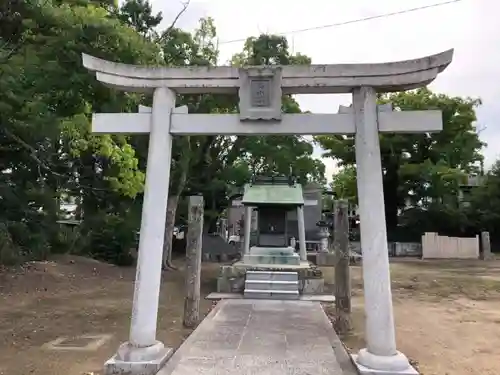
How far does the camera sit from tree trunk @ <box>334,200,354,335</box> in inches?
360

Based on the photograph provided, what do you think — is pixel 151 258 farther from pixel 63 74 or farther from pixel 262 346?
pixel 63 74

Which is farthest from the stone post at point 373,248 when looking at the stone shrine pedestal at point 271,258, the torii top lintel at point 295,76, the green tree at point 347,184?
the green tree at point 347,184

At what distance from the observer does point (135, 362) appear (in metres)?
5.91

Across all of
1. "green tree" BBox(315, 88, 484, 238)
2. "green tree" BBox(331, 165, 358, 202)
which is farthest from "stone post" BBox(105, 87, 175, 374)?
"green tree" BBox(331, 165, 358, 202)

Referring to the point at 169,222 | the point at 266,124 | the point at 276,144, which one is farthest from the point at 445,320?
the point at 276,144

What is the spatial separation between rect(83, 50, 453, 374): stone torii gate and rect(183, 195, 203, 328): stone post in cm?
292

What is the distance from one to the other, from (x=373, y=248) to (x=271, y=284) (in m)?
7.55

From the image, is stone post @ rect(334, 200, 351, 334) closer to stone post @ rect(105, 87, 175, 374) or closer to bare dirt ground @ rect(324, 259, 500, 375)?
bare dirt ground @ rect(324, 259, 500, 375)

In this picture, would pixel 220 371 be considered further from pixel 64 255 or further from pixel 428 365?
pixel 64 255

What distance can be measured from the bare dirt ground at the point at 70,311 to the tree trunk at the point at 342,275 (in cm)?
301

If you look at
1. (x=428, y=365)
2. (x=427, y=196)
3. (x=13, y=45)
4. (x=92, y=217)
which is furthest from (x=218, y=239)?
(x=428, y=365)

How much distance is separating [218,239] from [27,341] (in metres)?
18.9

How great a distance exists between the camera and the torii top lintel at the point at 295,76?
6.32 meters

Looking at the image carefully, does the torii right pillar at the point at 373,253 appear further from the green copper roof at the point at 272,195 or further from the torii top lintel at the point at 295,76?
the green copper roof at the point at 272,195
